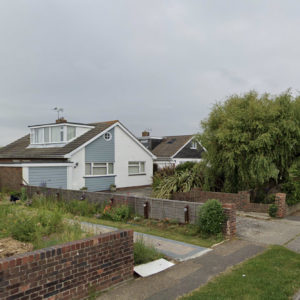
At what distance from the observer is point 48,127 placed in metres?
21.6

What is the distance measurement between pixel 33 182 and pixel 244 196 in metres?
11.8

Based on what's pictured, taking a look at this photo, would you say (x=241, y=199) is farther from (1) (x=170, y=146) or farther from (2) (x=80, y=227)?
(1) (x=170, y=146)

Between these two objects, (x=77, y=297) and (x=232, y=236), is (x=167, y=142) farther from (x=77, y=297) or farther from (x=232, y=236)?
(x=77, y=297)

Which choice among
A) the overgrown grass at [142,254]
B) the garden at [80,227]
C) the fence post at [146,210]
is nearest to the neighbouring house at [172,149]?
A: the garden at [80,227]

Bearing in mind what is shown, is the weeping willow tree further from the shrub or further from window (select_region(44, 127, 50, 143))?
window (select_region(44, 127, 50, 143))

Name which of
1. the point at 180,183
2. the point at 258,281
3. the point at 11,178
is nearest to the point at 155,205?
the point at 258,281

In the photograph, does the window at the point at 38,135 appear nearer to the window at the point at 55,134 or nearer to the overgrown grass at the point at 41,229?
the window at the point at 55,134

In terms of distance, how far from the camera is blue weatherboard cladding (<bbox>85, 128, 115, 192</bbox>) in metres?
20.3

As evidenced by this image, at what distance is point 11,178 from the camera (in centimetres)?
1711

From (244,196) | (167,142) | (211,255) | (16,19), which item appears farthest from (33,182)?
(167,142)


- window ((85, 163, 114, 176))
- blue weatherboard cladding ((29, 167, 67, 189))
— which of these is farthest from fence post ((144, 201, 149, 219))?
window ((85, 163, 114, 176))

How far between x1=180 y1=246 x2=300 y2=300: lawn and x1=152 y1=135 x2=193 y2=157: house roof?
2475 cm

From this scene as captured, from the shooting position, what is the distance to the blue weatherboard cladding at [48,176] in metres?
16.7

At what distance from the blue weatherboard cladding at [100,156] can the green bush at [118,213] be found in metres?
9.52
